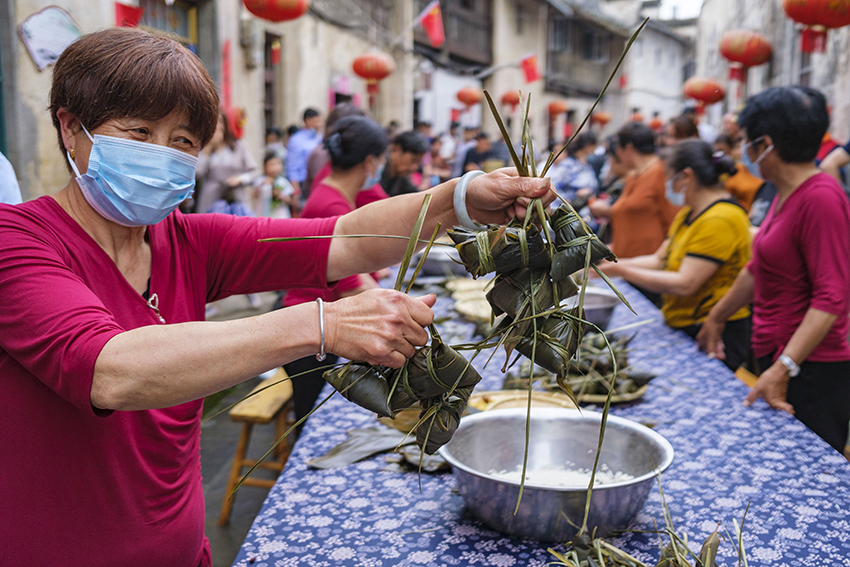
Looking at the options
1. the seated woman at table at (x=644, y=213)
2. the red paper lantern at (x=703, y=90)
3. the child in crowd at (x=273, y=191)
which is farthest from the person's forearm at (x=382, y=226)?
the red paper lantern at (x=703, y=90)

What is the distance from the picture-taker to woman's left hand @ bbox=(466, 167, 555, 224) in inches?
48.5

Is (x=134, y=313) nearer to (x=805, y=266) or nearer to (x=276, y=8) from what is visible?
(x=805, y=266)

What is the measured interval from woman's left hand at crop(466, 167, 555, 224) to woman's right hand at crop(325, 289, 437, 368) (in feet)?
1.13

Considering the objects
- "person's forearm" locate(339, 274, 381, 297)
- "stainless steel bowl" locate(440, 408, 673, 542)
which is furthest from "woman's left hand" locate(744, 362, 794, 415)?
"person's forearm" locate(339, 274, 381, 297)

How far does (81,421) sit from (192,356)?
0.33 metres

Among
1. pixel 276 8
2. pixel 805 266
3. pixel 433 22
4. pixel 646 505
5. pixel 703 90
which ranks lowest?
pixel 646 505

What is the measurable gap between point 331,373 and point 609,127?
113ft

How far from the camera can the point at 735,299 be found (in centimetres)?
293

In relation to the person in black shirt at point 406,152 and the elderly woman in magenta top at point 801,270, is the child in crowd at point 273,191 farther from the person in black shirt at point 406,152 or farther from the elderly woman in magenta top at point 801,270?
the elderly woman in magenta top at point 801,270

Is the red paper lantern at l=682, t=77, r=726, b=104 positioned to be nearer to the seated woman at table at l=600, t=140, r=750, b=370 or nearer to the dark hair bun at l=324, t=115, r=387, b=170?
the seated woman at table at l=600, t=140, r=750, b=370

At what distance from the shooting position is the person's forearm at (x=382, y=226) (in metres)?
1.46

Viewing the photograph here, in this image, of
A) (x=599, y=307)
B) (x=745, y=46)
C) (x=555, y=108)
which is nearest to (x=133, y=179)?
(x=599, y=307)

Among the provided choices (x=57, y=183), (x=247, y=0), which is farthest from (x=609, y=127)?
(x=57, y=183)

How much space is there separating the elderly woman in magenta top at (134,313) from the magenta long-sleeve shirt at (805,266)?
61.5 inches
